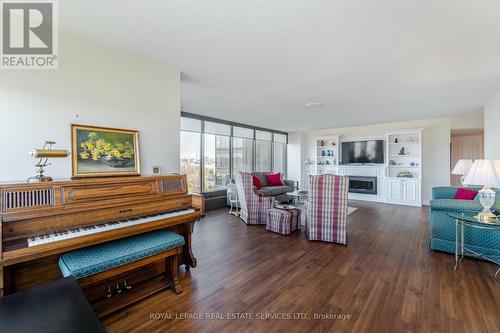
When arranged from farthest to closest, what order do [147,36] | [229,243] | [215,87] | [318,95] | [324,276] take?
[318,95]
[215,87]
[229,243]
[324,276]
[147,36]

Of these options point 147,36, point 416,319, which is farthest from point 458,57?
point 147,36

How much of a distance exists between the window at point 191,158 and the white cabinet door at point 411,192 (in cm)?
598

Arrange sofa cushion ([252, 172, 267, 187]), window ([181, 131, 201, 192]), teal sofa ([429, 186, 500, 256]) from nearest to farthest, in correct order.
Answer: teal sofa ([429, 186, 500, 256])
window ([181, 131, 201, 192])
sofa cushion ([252, 172, 267, 187])

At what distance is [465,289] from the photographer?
7.45ft

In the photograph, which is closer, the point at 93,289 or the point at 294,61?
the point at 93,289

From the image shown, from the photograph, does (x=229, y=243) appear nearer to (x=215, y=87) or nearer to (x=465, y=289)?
(x=215, y=87)

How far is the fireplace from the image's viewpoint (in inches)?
288

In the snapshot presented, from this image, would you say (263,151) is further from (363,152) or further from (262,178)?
(363,152)

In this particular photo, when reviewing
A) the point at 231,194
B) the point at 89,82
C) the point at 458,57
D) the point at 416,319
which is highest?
the point at 458,57

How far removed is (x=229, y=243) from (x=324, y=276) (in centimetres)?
153

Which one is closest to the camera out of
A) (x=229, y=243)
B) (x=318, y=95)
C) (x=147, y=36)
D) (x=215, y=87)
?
(x=147, y=36)

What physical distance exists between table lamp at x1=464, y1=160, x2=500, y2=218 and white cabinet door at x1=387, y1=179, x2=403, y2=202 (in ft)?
14.6

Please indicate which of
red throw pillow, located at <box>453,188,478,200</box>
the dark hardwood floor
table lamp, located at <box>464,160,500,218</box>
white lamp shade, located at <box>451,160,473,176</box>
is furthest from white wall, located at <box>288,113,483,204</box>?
table lamp, located at <box>464,160,500,218</box>

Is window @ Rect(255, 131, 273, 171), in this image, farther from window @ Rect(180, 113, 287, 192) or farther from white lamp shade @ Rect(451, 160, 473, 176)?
white lamp shade @ Rect(451, 160, 473, 176)
